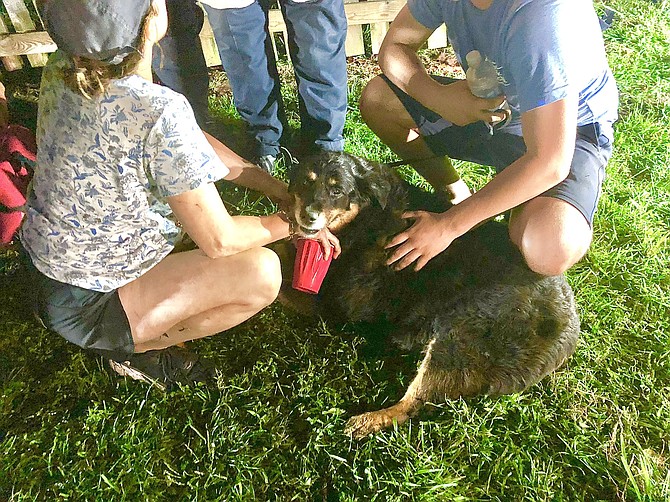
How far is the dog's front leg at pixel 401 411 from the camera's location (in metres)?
2.65

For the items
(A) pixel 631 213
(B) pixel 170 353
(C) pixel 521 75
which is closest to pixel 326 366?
(B) pixel 170 353

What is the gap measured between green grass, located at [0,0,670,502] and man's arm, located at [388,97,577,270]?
73 cm

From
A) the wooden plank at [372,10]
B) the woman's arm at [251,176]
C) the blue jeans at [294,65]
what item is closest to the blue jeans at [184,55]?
the blue jeans at [294,65]

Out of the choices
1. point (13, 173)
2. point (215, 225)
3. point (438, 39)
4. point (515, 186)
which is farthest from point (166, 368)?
point (438, 39)

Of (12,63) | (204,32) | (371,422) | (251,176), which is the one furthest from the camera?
(12,63)

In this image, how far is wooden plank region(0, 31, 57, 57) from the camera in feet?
15.5

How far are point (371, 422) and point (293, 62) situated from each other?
245 centimetres

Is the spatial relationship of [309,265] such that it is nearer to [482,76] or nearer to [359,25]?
[482,76]

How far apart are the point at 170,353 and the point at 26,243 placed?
923 millimetres

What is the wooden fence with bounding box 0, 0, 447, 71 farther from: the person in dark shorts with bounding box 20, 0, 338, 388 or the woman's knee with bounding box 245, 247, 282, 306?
the woman's knee with bounding box 245, 247, 282, 306

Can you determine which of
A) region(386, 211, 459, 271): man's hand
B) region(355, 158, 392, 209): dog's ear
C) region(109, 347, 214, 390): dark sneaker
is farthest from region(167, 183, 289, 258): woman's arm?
region(109, 347, 214, 390): dark sneaker

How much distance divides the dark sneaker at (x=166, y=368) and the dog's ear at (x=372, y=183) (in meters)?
1.33

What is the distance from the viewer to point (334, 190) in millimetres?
2668

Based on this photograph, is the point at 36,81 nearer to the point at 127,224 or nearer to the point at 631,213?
the point at 127,224
